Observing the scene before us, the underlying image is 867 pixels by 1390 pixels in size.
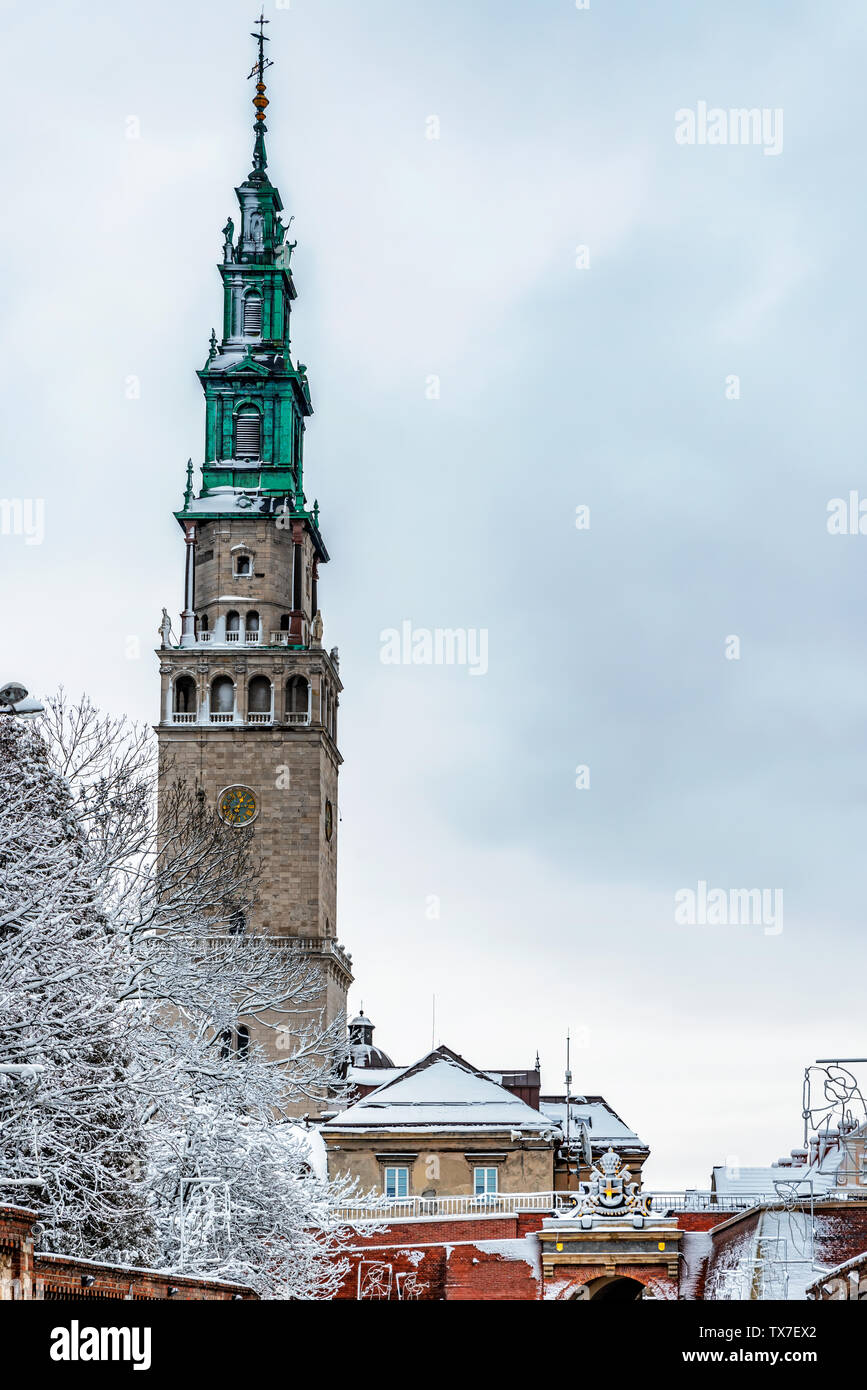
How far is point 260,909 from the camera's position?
90.5 meters

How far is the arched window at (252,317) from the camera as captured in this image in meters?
101

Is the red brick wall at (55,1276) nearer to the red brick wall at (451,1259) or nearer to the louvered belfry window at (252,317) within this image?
the red brick wall at (451,1259)

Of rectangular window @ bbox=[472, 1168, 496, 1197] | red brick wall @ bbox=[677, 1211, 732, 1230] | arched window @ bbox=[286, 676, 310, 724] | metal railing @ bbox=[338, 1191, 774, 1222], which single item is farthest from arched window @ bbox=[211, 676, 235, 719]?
red brick wall @ bbox=[677, 1211, 732, 1230]

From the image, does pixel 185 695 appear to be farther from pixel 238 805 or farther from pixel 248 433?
pixel 248 433

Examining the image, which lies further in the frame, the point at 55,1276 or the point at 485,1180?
the point at 485,1180

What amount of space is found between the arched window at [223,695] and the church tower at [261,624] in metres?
0.06

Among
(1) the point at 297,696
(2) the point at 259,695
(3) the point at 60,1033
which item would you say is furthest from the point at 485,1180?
(3) the point at 60,1033

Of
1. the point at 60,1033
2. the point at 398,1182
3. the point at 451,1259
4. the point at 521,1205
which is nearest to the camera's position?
the point at 60,1033

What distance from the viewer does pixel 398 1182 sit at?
73500mm

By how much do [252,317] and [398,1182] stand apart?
4572 centimetres

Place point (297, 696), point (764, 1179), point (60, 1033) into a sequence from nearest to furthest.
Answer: point (60, 1033)
point (764, 1179)
point (297, 696)
